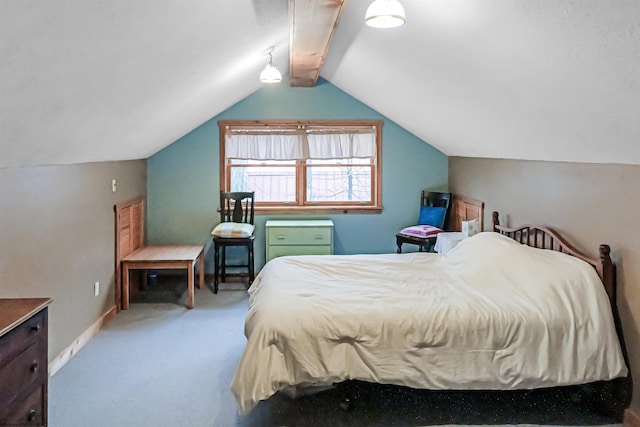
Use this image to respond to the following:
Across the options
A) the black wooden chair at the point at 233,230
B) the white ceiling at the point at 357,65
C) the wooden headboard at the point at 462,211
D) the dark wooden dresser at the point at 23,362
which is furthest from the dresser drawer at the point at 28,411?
the wooden headboard at the point at 462,211

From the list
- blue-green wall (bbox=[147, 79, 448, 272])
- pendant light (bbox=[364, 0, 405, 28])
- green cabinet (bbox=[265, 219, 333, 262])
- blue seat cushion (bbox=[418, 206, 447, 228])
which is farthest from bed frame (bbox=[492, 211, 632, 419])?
blue-green wall (bbox=[147, 79, 448, 272])

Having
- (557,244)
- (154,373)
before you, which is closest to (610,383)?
(557,244)

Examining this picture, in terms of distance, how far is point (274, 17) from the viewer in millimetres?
3201

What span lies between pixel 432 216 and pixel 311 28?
316 centimetres

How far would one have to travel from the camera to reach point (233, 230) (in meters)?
5.34

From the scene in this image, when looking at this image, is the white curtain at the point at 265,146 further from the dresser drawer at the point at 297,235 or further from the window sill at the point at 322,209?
the dresser drawer at the point at 297,235

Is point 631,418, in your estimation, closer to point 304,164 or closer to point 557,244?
point 557,244

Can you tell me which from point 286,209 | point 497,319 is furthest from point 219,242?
point 497,319

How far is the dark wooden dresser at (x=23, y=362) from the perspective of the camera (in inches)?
74.0

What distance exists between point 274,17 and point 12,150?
65.6 inches

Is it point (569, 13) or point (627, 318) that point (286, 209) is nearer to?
point (627, 318)

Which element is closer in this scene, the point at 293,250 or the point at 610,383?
the point at 610,383

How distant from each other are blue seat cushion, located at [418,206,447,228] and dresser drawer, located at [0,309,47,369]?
426 cm

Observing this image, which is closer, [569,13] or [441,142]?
[569,13]
